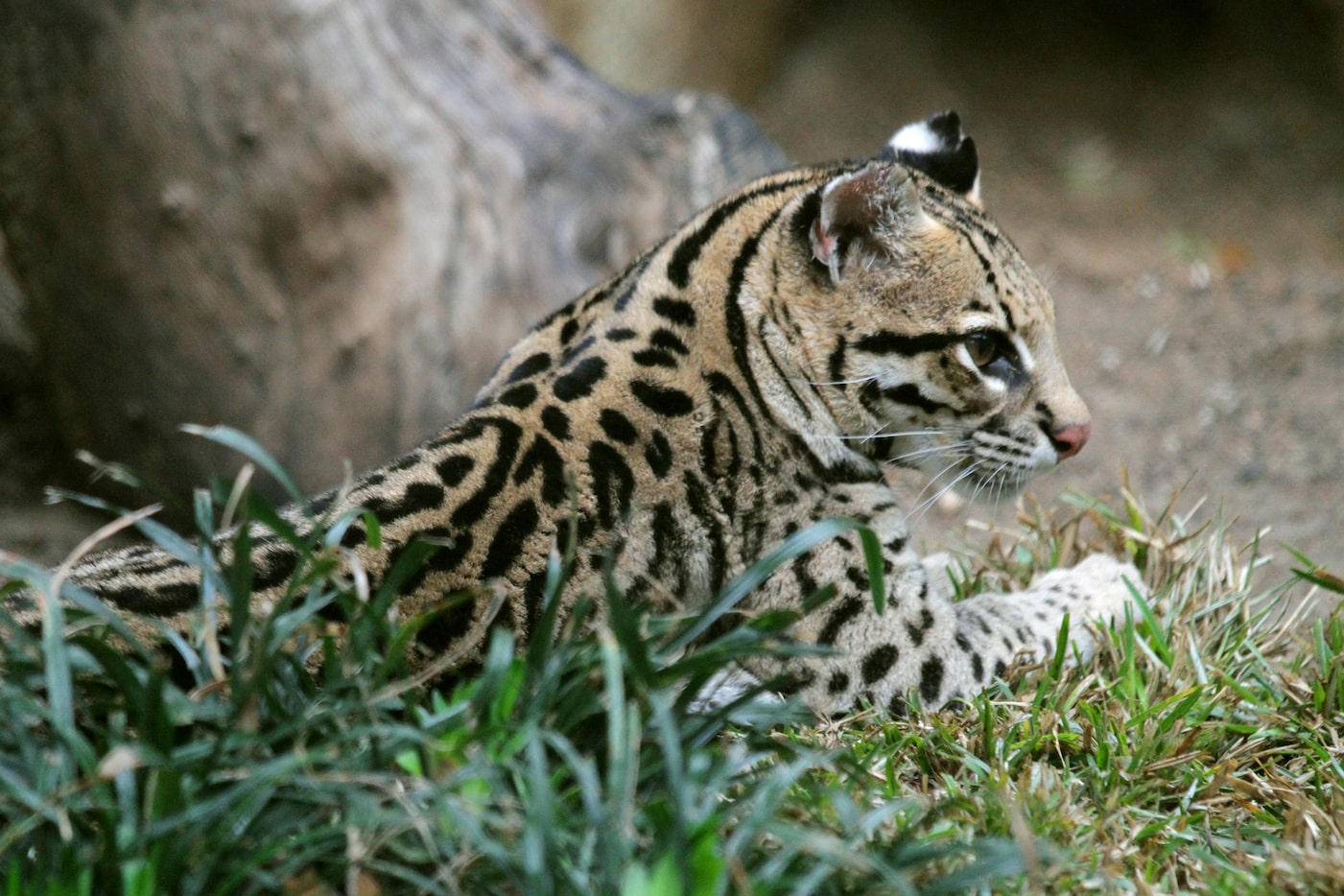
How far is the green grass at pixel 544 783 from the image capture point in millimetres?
2662

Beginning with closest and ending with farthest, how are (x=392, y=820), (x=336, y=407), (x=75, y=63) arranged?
(x=392, y=820)
(x=75, y=63)
(x=336, y=407)

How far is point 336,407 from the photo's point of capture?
24.6 ft

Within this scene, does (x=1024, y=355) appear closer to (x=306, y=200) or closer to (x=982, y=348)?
(x=982, y=348)

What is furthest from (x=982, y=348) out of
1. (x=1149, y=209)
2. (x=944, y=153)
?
(x=1149, y=209)

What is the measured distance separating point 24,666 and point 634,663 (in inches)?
55.1

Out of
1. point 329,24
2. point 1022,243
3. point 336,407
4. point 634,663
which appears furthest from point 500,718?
point 1022,243

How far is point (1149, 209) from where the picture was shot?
494 inches

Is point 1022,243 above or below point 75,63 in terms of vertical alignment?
below

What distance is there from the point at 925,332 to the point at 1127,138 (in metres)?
10.00

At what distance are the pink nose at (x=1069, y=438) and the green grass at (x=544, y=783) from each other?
3.16 ft

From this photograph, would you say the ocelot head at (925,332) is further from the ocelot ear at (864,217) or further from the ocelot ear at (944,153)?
the ocelot ear at (944,153)

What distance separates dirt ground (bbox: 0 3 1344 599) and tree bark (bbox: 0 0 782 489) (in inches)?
67.6

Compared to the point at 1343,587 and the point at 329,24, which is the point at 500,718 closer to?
the point at 1343,587

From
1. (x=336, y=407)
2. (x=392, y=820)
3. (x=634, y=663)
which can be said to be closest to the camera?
(x=392, y=820)
